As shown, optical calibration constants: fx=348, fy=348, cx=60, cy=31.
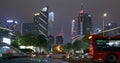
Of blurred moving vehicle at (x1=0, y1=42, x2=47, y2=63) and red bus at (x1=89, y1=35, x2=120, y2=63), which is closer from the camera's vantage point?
blurred moving vehicle at (x1=0, y1=42, x2=47, y2=63)

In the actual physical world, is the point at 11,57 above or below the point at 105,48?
below

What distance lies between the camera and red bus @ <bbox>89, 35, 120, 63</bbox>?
31609 millimetres

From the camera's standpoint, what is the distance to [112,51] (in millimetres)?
31906

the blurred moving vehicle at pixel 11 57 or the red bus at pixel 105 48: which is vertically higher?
the red bus at pixel 105 48

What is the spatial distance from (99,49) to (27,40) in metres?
76.7

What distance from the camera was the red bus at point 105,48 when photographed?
3161cm

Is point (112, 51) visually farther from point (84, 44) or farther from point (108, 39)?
point (84, 44)

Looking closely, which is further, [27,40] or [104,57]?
[27,40]

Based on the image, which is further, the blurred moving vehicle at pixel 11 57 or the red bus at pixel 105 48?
the red bus at pixel 105 48

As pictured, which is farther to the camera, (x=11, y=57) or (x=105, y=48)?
(x=105, y=48)

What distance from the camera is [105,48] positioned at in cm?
3177

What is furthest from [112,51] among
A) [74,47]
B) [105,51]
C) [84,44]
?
[74,47]

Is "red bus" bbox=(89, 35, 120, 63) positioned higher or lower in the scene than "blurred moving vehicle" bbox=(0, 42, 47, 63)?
higher

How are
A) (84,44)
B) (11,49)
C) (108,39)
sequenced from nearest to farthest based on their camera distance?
1. (11,49)
2. (108,39)
3. (84,44)
